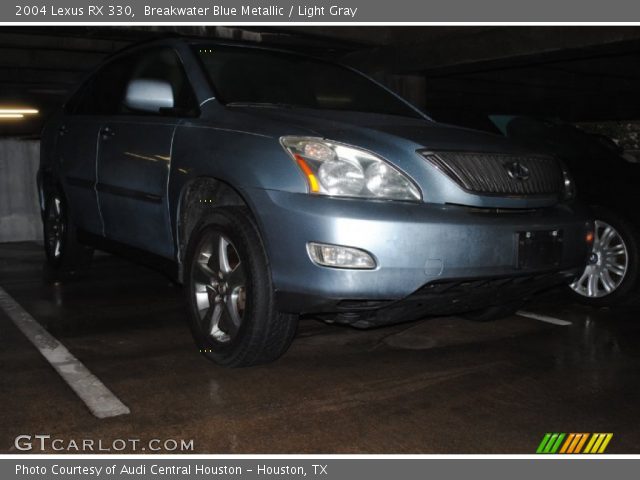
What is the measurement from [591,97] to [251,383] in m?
16.5

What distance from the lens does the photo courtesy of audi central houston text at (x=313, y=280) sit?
3340 millimetres

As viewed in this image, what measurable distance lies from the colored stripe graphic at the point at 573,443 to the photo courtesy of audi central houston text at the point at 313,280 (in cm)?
2

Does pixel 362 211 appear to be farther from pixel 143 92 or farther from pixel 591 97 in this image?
pixel 591 97

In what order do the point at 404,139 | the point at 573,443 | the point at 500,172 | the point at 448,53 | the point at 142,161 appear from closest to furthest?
the point at 573,443 < the point at 404,139 < the point at 500,172 < the point at 142,161 < the point at 448,53

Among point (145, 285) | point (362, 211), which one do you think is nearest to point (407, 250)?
point (362, 211)

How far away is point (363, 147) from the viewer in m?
3.62

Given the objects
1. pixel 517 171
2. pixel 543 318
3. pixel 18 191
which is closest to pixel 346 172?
pixel 517 171

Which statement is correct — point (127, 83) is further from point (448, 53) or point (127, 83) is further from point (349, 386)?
point (448, 53)

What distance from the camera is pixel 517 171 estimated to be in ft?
13.0

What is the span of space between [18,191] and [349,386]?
24.3 feet

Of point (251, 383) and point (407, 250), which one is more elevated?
point (407, 250)

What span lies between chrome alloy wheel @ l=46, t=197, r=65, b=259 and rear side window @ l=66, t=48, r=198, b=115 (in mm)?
845

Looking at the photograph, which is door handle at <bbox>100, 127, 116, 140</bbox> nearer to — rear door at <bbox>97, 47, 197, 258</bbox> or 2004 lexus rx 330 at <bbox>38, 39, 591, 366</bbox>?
rear door at <bbox>97, 47, 197, 258</bbox>

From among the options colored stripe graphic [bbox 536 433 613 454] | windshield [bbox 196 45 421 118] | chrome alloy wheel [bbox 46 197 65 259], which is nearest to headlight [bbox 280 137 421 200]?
windshield [bbox 196 45 421 118]
